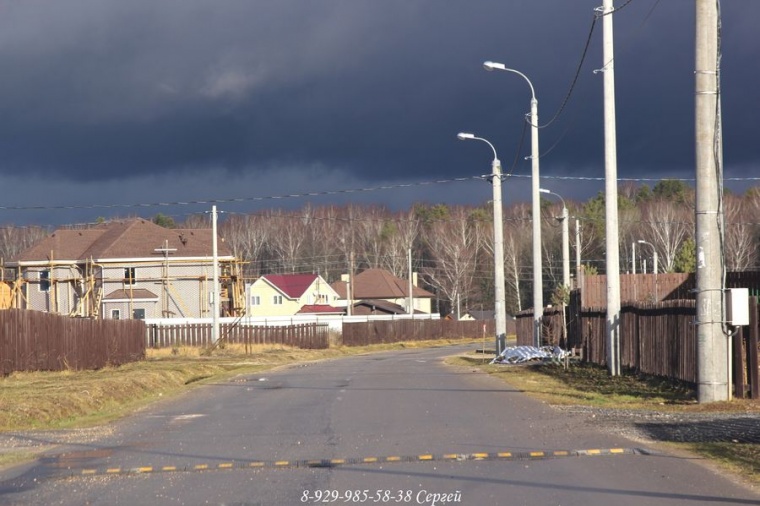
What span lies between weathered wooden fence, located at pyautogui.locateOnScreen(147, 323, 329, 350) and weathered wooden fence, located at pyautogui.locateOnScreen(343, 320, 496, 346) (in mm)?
6965

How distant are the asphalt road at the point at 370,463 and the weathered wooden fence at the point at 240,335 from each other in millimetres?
40359

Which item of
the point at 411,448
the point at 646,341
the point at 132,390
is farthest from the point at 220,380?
the point at 411,448

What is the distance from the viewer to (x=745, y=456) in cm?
1071

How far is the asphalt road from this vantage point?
9086 millimetres

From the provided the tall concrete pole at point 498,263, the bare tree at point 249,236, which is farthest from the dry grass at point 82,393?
the bare tree at point 249,236

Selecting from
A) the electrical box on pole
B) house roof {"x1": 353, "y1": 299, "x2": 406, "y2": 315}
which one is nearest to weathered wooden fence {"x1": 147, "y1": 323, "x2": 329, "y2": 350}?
house roof {"x1": 353, "y1": 299, "x2": 406, "y2": 315}

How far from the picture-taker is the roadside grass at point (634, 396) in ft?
35.3

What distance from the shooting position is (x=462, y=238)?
10862 cm

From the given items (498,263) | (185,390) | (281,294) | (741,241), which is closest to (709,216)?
(185,390)

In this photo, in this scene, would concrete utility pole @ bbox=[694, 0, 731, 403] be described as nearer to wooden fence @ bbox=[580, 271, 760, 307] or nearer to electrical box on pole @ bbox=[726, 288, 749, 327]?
electrical box on pole @ bbox=[726, 288, 749, 327]

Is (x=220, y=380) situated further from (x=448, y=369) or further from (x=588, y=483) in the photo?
(x=588, y=483)

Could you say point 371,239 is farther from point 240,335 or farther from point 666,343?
point 666,343

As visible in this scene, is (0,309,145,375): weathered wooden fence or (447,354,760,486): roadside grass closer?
(447,354,760,486): roadside grass

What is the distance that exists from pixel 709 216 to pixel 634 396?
4.39m
